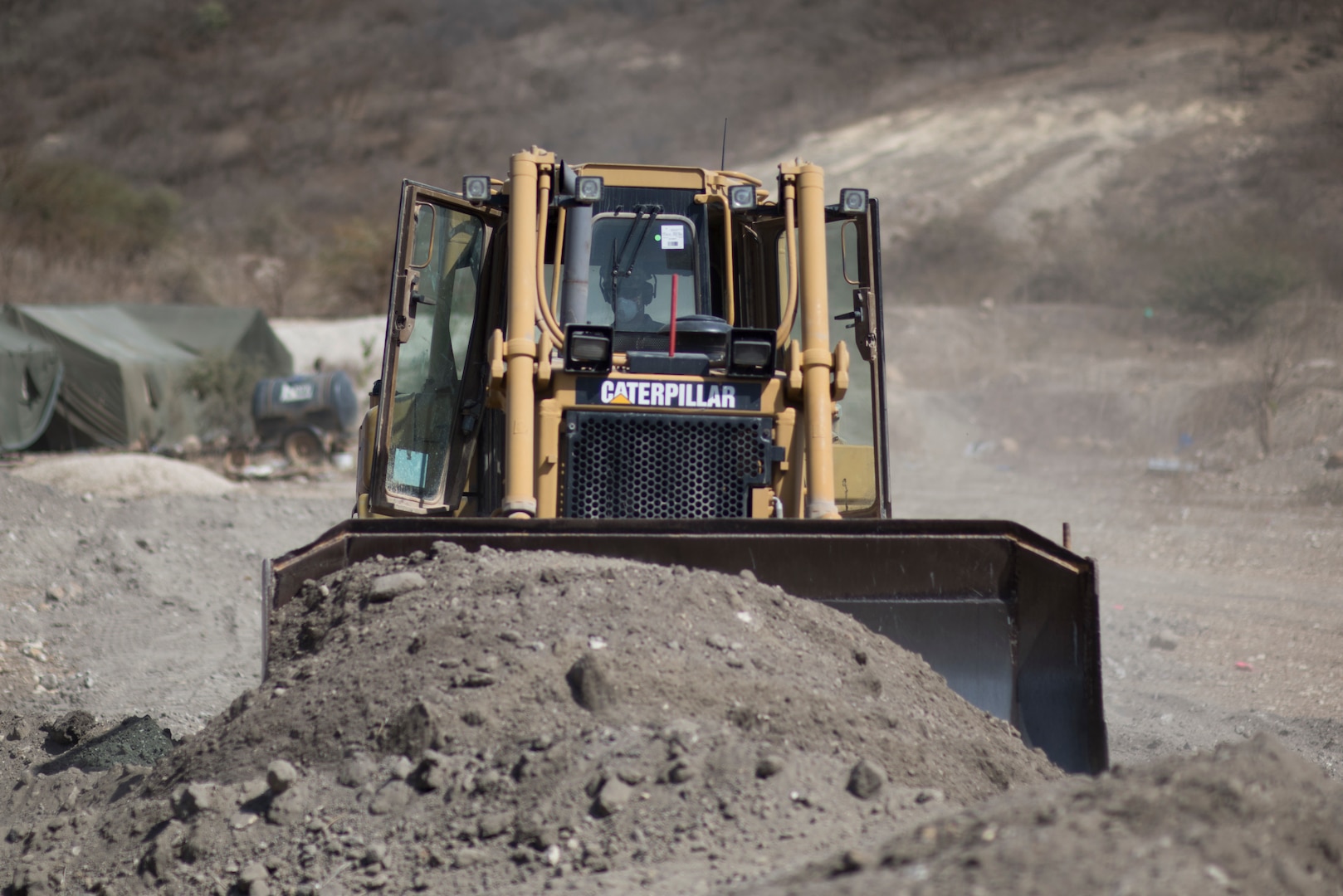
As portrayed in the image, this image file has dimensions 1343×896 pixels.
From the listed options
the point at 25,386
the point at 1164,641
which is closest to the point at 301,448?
the point at 25,386

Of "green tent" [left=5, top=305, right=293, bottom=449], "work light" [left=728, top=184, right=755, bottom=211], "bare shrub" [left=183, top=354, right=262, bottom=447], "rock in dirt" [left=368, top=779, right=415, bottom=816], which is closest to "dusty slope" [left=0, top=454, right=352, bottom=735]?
"rock in dirt" [left=368, top=779, right=415, bottom=816]

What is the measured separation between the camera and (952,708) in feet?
14.0

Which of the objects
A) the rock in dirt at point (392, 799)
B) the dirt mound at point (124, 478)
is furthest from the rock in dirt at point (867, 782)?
the dirt mound at point (124, 478)

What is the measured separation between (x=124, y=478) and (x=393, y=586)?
11.5 meters

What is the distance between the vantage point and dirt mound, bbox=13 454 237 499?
46.3 feet

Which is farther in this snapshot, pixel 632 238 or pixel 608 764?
pixel 632 238

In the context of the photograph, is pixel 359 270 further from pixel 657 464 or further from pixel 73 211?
pixel 657 464

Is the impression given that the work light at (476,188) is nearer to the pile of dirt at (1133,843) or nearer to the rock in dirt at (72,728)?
the rock in dirt at (72,728)

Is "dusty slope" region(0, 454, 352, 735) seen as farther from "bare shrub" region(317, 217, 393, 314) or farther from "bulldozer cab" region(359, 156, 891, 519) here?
"bare shrub" region(317, 217, 393, 314)

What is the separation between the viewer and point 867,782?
3525 mm

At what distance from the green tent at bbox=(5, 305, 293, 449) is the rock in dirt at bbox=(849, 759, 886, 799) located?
19318 mm

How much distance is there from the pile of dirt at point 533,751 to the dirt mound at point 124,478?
10407 mm

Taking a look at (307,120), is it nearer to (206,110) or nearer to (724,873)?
(206,110)

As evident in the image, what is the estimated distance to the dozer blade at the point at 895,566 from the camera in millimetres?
4484
